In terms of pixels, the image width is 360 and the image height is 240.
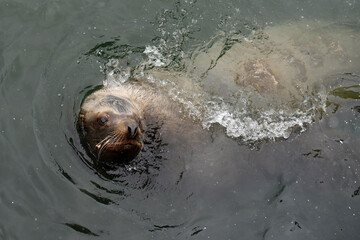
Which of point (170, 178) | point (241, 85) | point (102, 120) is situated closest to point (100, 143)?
point (102, 120)

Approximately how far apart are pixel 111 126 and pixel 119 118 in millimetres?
133

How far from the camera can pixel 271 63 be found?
721cm

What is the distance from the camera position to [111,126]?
18.7ft

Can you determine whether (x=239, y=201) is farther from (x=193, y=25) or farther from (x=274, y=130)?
(x=193, y=25)

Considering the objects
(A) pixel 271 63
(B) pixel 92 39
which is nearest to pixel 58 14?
(B) pixel 92 39

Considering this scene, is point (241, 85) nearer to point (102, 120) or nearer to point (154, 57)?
point (154, 57)

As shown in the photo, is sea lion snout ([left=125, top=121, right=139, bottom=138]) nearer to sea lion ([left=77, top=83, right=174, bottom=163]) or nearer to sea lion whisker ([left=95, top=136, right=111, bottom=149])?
sea lion ([left=77, top=83, right=174, bottom=163])

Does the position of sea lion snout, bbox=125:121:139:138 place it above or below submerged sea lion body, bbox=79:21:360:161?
above

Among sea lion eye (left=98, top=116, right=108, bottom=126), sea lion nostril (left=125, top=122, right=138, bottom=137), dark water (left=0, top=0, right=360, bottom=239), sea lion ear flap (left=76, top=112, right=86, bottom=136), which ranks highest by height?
sea lion eye (left=98, top=116, right=108, bottom=126)

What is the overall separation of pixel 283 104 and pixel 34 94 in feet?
11.7

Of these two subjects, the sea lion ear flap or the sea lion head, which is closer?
the sea lion head

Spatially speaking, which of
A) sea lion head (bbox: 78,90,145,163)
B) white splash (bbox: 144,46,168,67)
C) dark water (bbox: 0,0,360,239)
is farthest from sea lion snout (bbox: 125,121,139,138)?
white splash (bbox: 144,46,168,67)

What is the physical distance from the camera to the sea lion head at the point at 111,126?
5668 millimetres

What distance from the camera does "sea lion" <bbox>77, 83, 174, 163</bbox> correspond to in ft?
18.7
